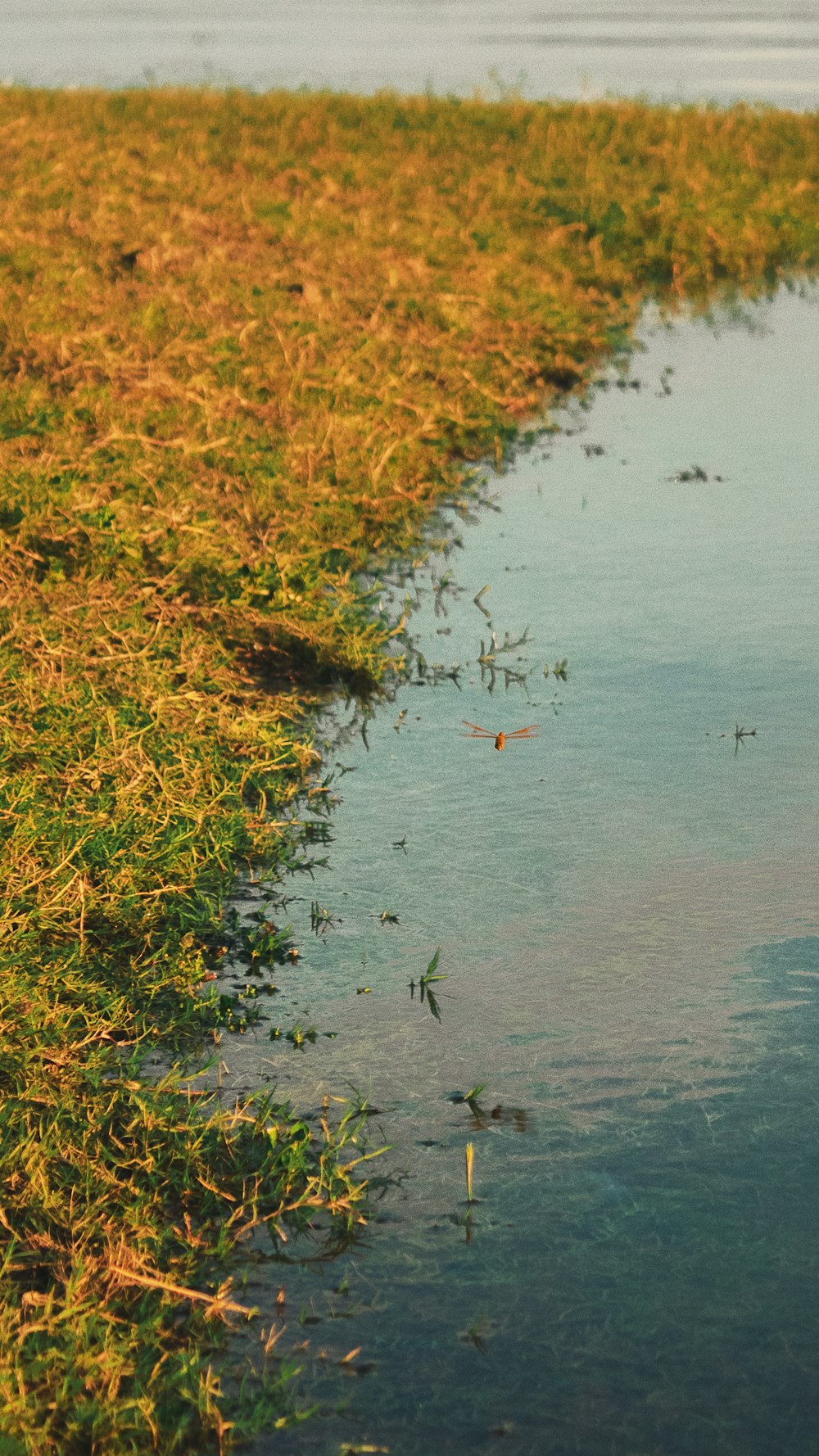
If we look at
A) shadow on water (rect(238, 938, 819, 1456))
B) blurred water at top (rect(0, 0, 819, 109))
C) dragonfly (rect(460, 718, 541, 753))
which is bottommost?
shadow on water (rect(238, 938, 819, 1456))

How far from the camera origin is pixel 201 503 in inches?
260

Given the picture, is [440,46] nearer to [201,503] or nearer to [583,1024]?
[201,503]

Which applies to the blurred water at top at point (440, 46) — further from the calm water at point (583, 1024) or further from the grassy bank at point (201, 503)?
the calm water at point (583, 1024)

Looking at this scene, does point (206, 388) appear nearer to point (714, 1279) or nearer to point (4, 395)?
point (4, 395)

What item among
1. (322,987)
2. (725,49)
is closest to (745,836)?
(322,987)

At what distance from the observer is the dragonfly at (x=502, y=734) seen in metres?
5.00

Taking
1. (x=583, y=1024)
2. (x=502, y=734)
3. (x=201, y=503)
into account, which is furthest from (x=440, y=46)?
(x=583, y=1024)

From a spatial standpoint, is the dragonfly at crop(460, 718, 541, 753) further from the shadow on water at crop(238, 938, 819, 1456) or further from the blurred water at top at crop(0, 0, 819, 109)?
the blurred water at top at crop(0, 0, 819, 109)

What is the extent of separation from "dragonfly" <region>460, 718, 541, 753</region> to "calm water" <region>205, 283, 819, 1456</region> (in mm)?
40

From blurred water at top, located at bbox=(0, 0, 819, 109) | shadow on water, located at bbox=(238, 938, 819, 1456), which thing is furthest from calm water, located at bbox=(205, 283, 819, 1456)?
blurred water at top, located at bbox=(0, 0, 819, 109)

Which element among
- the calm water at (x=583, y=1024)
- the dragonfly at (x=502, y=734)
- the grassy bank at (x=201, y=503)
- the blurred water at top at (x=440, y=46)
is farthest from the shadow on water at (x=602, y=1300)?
the blurred water at top at (x=440, y=46)

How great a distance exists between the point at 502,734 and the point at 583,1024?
157 cm

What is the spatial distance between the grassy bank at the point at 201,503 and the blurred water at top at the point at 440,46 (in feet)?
9.59

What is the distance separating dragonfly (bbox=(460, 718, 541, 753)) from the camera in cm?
500
